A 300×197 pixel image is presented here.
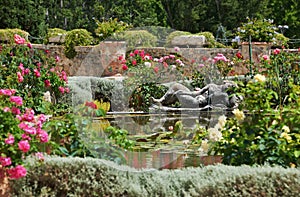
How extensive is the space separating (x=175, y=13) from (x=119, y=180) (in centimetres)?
1828

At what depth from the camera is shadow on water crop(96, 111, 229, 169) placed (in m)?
4.00

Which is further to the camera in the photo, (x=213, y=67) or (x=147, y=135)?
(x=213, y=67)

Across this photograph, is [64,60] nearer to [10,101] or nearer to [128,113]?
[128,113]

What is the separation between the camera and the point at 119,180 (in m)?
3.40

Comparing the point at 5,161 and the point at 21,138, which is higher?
the point at 21,138

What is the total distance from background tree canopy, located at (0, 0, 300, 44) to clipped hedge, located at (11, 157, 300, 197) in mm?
14709

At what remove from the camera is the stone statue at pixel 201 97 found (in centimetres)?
766

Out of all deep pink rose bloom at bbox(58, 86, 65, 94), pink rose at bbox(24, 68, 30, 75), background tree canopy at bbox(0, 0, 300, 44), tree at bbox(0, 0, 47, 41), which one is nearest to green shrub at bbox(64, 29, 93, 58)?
tree at bbox(0, 0, 47, 41)

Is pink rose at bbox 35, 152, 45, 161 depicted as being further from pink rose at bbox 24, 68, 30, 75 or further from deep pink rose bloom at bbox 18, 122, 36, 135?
pink rose at bbox 24, 68, 30, 75

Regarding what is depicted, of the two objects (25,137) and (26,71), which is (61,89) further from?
(25,137)

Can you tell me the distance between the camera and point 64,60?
11977 millimetres

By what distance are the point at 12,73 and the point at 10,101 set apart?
3.01 meters

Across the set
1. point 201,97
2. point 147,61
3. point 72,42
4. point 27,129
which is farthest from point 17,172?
point 72,42

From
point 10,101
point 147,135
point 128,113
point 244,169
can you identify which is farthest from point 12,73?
point 244,169
